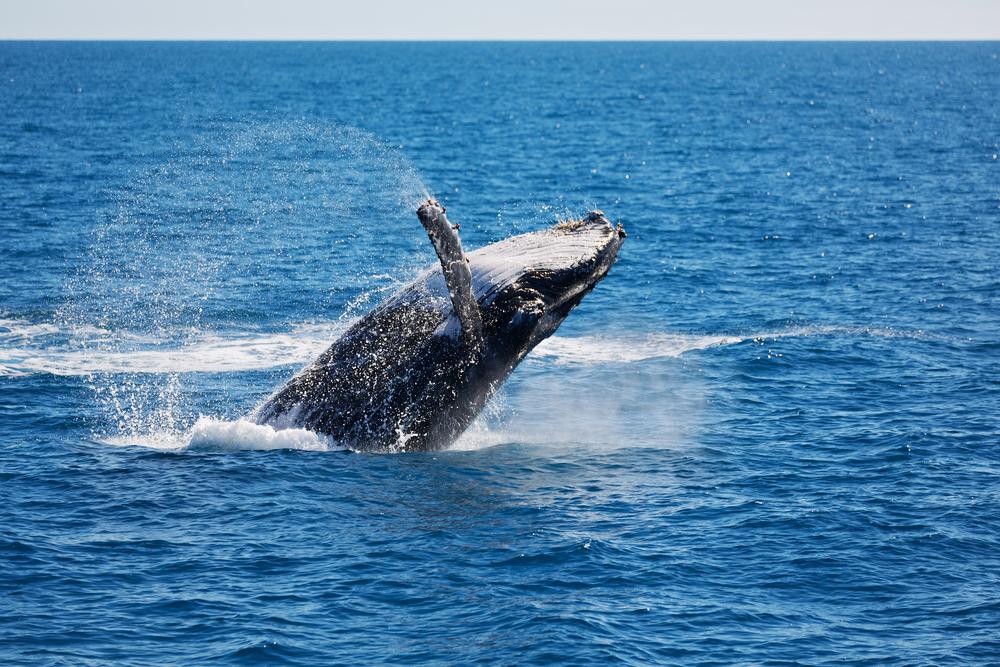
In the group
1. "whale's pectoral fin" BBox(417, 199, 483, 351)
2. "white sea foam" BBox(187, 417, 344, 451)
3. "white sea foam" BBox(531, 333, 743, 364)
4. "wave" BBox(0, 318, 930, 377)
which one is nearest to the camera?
"whale's pectoral fin" BBox(417, 199, 483, 351)

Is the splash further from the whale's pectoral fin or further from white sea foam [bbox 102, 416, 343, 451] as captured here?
the whale's pectoral fin

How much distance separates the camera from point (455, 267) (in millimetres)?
15172

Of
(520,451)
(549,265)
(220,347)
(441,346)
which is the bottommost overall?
(520,451)

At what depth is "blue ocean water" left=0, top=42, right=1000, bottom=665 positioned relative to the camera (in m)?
13.2

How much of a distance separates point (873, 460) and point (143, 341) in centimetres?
1912

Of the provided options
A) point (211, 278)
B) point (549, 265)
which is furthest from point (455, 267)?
point (211, 278)

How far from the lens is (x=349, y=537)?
15.3m

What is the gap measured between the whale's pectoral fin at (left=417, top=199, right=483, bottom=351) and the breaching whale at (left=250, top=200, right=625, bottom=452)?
0.15 ft

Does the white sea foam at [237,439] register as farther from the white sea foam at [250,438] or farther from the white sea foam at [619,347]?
the white sea foam at [619,347]

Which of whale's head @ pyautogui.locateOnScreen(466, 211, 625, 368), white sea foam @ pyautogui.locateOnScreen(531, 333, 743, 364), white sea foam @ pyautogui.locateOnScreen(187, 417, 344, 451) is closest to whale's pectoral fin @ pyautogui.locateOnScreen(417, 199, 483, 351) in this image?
whale's head @ pyautogui.locateOnScreen(466, 211, 625, 368)

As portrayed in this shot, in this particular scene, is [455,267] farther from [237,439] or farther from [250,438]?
[237,439]

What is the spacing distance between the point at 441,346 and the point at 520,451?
11.7ft

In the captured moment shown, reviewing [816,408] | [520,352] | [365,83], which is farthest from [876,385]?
[365,83]

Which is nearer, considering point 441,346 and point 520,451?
point 441,346
